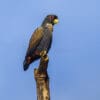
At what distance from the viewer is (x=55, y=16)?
11164mm

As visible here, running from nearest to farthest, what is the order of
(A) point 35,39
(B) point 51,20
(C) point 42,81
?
(C) point 42,81
(A) point 35,39
(B) point 51,20

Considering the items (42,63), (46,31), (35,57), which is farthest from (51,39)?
(42,63)

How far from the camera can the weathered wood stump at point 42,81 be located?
24.4 ft

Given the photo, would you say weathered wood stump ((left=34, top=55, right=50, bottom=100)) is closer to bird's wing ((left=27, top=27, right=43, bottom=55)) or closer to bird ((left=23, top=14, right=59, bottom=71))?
bird ((left=23, top=14, right=59, bottom=71))

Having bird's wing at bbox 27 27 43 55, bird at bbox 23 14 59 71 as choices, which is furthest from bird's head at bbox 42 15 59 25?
bird's wing at bbox 27 27 43 55

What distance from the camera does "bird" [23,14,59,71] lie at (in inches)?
383

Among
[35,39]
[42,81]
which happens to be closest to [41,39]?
[35,39]

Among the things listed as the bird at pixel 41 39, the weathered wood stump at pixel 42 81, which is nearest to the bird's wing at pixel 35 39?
the bird at pixel 41 39

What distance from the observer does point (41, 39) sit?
10.7m

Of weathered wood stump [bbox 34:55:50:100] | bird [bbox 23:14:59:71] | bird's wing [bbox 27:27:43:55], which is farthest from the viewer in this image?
bird's wing [bbox 27:27:43:55]

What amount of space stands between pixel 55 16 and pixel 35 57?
7.16 feet

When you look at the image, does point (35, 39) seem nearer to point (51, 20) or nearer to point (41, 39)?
point (41, 39)

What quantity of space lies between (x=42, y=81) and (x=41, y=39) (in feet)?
11.0

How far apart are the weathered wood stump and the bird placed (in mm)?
1946
